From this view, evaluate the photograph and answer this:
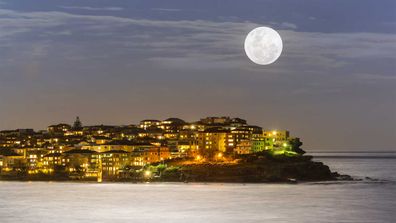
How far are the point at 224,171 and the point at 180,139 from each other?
22057 millimetres

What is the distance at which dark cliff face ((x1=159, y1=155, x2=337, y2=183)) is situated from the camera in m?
68.0

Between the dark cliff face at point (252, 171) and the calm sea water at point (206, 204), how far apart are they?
4.23 meters

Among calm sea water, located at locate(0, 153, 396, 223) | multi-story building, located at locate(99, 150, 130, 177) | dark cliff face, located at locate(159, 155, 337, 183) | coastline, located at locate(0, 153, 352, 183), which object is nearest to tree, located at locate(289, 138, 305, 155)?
coastline, located at locate(0, 153, 352, 183)

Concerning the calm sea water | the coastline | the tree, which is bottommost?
the calm sea water

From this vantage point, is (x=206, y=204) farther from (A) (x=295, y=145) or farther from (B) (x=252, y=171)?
(A) (x=295, y=145)

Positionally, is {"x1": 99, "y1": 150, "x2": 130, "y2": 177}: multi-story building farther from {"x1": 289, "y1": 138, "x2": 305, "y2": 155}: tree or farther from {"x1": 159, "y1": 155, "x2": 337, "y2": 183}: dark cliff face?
{"x1": 289, "y1": 138, "x2": 305, "y2": 155}: tree

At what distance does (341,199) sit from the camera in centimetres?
4928

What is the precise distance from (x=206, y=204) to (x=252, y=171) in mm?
21445

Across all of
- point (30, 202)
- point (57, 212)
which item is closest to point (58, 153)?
point (30, 202)

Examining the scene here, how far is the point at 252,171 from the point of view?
68.4m

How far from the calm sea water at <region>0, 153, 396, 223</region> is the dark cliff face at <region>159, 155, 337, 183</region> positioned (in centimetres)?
423

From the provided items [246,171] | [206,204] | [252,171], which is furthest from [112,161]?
[206,204]

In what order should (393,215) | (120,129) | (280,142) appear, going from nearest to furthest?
(393,215) < (280,142) < (120,129)

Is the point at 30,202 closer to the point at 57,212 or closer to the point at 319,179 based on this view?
the point at 57,212
